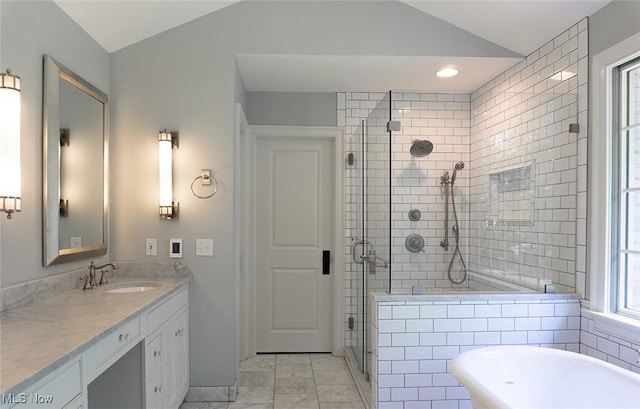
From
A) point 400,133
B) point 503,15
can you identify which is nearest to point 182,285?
point 400,133

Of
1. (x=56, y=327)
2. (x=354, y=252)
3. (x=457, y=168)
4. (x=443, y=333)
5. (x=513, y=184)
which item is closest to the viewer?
(x=56, y=327)

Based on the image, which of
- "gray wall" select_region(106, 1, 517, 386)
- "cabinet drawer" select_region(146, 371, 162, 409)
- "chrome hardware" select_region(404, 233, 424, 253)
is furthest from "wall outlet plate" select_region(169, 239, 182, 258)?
"chrome hardware" select_region(404, 233, 424, 253)

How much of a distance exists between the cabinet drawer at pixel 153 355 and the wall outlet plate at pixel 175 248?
0.72 meters

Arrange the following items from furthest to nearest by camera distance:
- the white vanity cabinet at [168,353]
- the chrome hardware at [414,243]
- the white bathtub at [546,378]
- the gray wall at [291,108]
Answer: the gray wall at [291,108]
the chrome hardware at [414,243]
the white vanity cabinet at [168,353]
the white bathtub at [546,378]

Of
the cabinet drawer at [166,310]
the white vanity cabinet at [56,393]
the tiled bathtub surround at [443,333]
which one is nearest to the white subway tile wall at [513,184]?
the tiled bathtub surround at [443,333]

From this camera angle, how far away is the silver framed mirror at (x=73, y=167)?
219 centimetres

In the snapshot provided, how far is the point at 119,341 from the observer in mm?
1832

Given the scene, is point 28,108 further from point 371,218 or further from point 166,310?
point 371,218

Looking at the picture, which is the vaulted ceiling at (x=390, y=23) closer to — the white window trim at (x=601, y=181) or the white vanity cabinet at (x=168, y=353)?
the white window trim at (x=601, y=181)

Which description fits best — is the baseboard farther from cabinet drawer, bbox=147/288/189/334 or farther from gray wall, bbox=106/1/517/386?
cabinet drawer, bbox=147/288/189/334

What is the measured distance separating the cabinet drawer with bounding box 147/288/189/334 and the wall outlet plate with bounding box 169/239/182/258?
0.26 metres

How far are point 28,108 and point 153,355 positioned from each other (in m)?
1.41

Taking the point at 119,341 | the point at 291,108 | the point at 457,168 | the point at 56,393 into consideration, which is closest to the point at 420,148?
the point at 457,168

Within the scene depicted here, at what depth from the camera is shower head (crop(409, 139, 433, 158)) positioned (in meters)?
2.93
